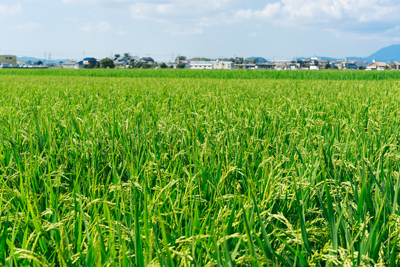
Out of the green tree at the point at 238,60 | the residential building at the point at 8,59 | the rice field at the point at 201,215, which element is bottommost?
the rice field at the point at 201,215

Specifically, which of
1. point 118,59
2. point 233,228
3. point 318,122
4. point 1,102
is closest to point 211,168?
point 233,228

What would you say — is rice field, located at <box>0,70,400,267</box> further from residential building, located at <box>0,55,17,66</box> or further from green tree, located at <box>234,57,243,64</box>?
green tree, located at <box>234,57,243,64</box>

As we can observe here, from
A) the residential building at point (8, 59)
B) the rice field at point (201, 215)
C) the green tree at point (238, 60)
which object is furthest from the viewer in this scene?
the green tree at point (238, 60)

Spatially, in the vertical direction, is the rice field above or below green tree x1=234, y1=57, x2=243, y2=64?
below

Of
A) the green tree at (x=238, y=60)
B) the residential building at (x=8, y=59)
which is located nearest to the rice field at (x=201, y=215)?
the residential building at (x=8, y=59)

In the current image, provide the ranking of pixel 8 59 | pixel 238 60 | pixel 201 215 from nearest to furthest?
pixel 201 215, pixel 8 59, pixel 238 60

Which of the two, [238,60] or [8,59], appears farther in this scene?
[238,60]

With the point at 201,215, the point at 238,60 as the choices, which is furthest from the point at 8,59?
the point at 201,215

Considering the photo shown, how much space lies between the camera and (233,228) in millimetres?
928

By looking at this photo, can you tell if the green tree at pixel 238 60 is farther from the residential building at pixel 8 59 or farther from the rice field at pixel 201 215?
the rice field at pixel 201 215

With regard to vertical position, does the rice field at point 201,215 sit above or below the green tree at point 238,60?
below

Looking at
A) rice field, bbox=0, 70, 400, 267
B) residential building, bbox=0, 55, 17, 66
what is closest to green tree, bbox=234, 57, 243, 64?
residential building, bbox=0, 55, 17, 66

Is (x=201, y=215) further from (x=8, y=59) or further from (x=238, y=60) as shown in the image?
(x=238, y=60)

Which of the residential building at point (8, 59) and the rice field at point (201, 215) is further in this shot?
the residential building at point (8, 59)
